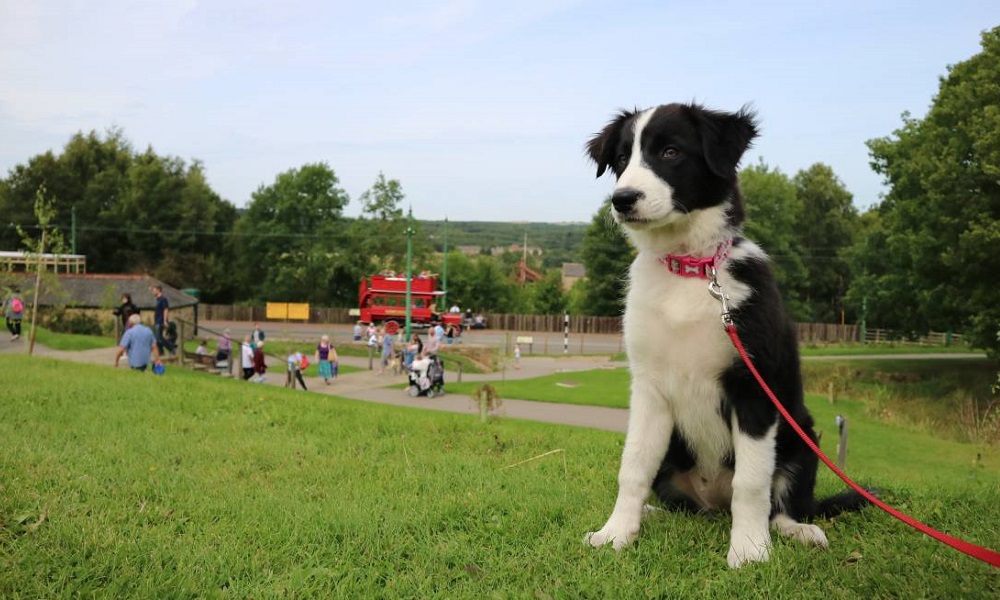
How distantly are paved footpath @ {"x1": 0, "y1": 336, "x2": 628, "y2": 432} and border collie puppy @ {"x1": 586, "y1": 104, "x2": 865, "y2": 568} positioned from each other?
11601 millimetres

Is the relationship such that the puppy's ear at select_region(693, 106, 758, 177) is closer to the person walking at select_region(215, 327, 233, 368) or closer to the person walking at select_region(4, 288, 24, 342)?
the person walking at select_region(215, 327, 233, 368)

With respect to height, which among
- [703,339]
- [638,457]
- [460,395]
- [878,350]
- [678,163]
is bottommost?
[460,395]

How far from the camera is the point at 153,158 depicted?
74562 mm

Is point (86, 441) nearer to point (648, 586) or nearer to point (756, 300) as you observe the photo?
point (648, 586)

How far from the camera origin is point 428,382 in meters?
23.5

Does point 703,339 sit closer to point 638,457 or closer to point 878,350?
point 638,457

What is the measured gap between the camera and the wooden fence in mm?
64938

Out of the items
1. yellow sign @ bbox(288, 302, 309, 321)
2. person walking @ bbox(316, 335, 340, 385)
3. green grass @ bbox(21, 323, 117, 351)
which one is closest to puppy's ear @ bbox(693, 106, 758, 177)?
person walking @ bbox(316, 335, 340, 385)

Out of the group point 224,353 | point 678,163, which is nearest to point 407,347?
point 224,353

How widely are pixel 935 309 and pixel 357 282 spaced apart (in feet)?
164

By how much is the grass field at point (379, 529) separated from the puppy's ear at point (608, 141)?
2018 millimetres

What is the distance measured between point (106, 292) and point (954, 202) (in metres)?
39.3

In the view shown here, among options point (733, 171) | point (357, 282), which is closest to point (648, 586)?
point (733, 171)

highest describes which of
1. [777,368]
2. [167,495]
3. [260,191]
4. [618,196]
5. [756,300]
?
[260,191]
